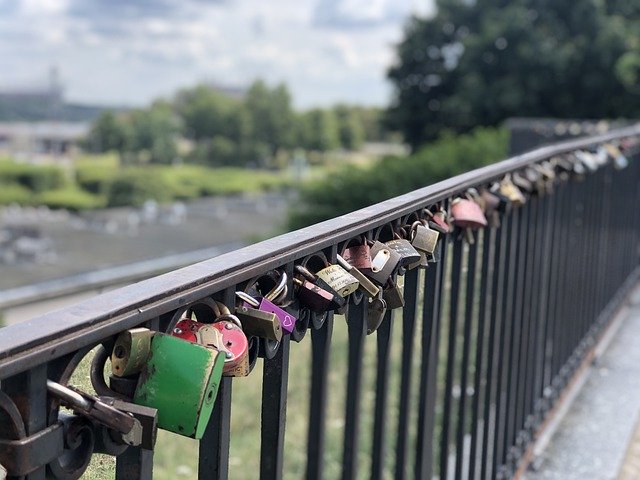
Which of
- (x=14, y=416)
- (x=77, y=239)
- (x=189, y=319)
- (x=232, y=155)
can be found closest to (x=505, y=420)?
(x=189, y=319)

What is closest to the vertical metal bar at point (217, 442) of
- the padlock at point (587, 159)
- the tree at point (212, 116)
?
the padlock at point (587, 159)

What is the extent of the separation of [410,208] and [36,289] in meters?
38.1

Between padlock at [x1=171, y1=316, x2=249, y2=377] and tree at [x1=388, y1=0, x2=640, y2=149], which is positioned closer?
padlock at [x1=171, y1=316, x2=249, y2=377]

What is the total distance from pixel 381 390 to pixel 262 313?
2.26ft

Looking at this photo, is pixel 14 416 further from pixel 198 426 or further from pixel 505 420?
pixel 505 420

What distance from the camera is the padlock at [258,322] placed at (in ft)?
3.65

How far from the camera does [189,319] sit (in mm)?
1063

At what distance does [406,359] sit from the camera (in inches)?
71.4

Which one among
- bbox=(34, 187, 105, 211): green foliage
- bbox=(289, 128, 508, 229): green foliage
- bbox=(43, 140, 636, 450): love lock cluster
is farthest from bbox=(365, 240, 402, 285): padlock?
bbox=(34, 187, 105, 211): green foliage

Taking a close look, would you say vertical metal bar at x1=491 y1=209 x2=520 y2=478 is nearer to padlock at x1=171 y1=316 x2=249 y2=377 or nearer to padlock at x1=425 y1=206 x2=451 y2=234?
padlock at x1=425 y1=206 x2=451 y2=234

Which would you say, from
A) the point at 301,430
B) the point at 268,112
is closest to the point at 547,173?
the point at 301,430

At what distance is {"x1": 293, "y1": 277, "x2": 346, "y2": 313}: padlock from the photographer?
1274mm

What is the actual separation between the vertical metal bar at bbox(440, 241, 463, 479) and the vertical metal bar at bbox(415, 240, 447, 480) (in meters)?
0.05

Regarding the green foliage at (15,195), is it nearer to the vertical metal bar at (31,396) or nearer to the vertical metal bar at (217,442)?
the vertical metal bar at (217,442)
